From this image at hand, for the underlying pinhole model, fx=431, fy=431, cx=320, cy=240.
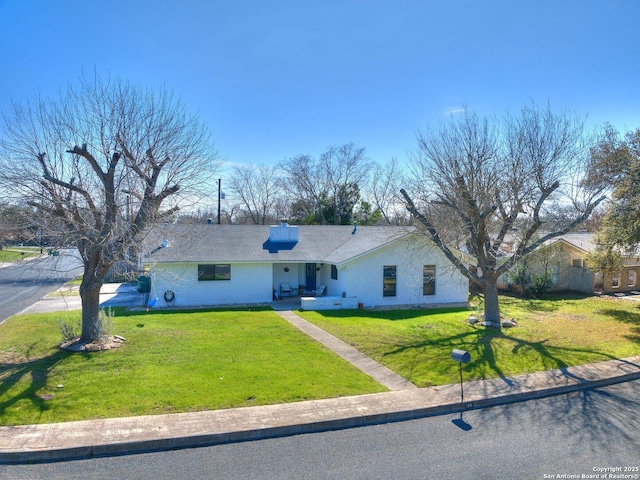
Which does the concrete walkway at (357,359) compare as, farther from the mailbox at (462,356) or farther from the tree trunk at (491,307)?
the tree trunk at (491,307)

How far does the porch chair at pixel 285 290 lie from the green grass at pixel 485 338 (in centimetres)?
453

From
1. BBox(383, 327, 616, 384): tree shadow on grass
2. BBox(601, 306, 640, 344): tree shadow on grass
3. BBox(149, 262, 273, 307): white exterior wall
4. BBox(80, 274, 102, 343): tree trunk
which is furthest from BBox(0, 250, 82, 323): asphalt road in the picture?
BBox(601, 306, 640, 344): tree shadow on grass

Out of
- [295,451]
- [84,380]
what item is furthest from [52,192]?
[295,451]

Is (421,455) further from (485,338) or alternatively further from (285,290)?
(285,290)

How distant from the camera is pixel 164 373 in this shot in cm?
934

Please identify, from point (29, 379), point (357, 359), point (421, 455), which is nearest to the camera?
point (421, 455)

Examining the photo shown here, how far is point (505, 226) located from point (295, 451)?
11503mm

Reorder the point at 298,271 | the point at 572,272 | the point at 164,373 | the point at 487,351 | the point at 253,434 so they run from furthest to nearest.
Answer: the point at 572,272, the point at 298,271, the point at 487,351, the point at 164,373, the point at 253,434

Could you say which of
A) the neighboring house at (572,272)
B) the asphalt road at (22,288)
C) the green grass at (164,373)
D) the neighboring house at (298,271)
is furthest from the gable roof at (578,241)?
the asphalt road at (22,288)

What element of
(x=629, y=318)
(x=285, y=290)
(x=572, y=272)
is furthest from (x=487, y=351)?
(x=572, y=272)

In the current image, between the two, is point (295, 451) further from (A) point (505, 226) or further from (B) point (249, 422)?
(A) point (505, 226)

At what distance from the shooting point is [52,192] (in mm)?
10414

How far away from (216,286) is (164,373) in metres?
10.6

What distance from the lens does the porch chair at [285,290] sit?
73.1ft
